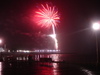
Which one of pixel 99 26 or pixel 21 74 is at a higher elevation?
pixel 99 26

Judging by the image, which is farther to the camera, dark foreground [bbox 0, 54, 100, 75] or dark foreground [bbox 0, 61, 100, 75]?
dark foreground [bbox 0, 54, 100, 75]

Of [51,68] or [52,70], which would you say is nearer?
[52,70]

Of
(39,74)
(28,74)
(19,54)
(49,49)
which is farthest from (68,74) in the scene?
(49,49)

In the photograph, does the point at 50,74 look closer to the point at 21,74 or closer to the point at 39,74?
the point at 39,74

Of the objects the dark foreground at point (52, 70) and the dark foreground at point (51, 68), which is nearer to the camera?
the dark foreground at point (52, 70)

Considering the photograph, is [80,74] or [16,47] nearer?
[80,74]

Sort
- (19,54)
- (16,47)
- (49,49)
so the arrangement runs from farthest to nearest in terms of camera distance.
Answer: (49,49) < (16,47) < (19,54)

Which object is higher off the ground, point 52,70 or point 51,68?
point 51,68

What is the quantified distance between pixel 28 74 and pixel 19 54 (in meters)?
86.2

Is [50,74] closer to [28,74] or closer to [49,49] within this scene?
[28,74]

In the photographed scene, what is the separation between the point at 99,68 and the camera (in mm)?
30625

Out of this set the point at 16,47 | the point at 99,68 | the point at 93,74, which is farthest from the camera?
the point at 16,47

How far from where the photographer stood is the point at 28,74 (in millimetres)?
26469

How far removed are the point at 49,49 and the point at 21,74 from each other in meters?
128
